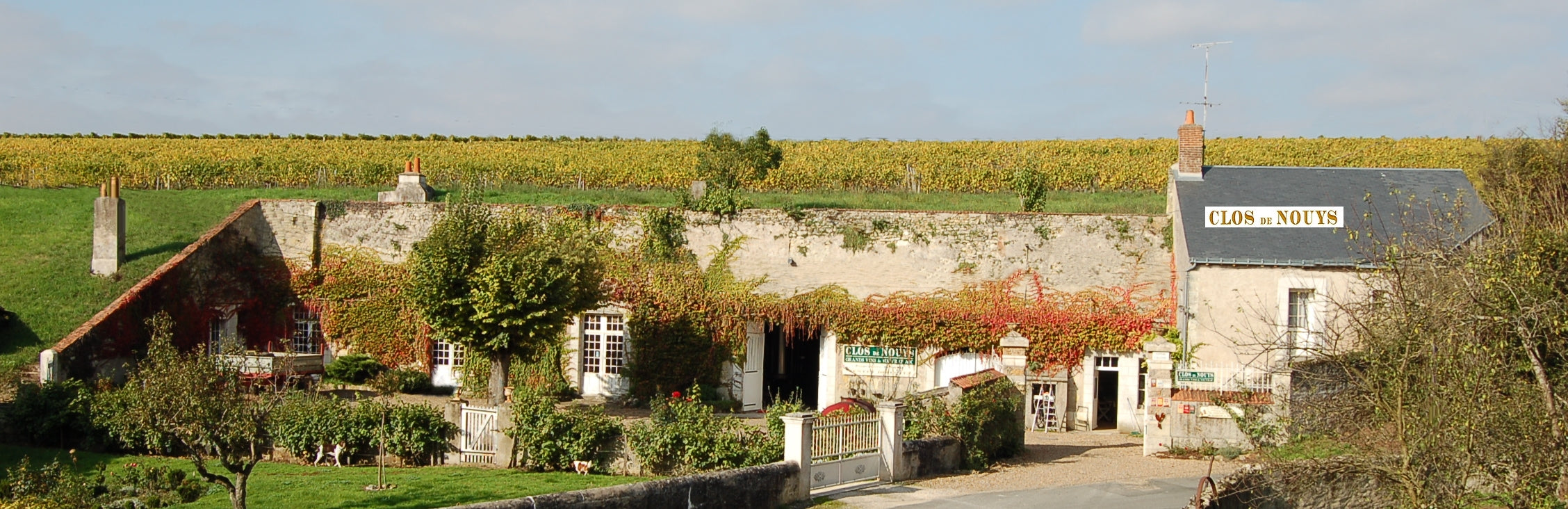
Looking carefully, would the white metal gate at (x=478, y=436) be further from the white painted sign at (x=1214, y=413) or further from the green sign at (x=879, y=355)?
the white painted sign at (x=1214, y=413)

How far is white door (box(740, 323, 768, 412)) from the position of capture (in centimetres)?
2225

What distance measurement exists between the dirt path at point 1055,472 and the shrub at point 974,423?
25 centimetres

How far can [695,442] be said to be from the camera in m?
14.6

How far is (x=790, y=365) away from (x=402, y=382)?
23.3ft

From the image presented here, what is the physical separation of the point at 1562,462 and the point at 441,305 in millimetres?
13905

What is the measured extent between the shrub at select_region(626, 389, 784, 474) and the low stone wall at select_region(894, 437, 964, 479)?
1.55m

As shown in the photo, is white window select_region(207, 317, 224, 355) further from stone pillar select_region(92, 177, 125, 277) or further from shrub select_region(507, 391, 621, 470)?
shrub select_region(507, 391, 621, 470)

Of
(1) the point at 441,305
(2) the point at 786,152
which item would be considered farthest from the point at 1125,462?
(2) the point at 786,152

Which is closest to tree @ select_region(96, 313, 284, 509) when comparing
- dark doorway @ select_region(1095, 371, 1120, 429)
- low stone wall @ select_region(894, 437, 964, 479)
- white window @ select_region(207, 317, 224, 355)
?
low stone wall @ select_region(894, 437, 964, 479)

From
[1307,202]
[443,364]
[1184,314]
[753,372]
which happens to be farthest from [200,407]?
[1307,202]

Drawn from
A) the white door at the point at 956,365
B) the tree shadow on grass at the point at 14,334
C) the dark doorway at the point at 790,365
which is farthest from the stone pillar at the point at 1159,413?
the tree shadow on grass at the point at 14,334

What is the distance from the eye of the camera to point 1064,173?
3491cm

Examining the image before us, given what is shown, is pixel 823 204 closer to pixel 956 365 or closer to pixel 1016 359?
pixel 956 365

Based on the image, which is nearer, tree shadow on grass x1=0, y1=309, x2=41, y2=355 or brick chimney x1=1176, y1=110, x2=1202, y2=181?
tree shadow on grass x1=0, y1=309, x2=41, y2=355
